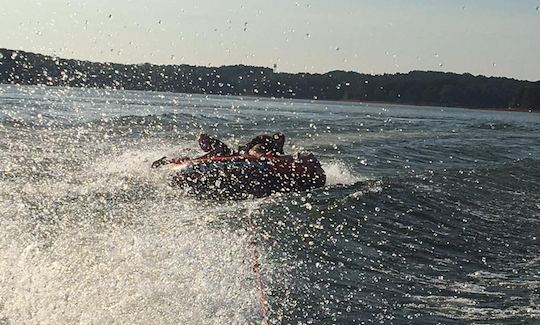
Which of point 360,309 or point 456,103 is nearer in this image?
point 360,309

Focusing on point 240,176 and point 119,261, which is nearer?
→ point 119,261

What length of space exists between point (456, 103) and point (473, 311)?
9048cm

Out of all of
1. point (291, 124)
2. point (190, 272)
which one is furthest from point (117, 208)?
point (291, 124)

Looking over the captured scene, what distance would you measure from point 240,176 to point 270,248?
4256mm

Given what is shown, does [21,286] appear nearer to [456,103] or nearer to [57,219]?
[57,219]

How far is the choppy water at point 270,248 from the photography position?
238 inches

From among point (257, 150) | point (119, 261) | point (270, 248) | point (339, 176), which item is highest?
point (257, 150)

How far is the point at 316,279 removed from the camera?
7379 mm

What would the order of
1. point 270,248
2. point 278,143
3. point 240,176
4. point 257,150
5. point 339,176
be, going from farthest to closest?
1. point 339,176
2. point 278,143
3. point 257,150
4. point 240,176
5. point 270,248

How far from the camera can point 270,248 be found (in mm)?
8531

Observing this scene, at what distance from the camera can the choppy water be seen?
6039mm

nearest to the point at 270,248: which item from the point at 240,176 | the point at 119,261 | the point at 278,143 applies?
the point at 119,261

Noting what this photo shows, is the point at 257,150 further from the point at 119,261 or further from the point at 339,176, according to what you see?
Answer: the point at 119,261

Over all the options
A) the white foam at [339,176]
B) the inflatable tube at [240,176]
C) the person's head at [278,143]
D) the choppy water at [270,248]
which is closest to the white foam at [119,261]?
the choppy water at [270,248]
